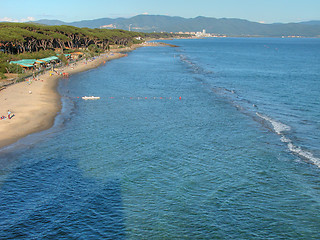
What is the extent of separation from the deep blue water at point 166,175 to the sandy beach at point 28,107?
1.70m

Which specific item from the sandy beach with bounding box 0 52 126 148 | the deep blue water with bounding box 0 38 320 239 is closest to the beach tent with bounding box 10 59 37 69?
the sandy beach with bounding box 0 52 126 148

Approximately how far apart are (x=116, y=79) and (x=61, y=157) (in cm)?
4381

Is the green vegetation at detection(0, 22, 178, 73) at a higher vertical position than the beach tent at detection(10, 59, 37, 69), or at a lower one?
higher

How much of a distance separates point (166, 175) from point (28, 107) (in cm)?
2435

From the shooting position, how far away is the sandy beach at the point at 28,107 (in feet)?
101

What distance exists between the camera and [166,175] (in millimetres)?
22719

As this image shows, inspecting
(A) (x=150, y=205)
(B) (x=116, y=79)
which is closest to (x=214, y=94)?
(B) (x=116, y=79)

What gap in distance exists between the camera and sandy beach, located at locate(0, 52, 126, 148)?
30.9 metres

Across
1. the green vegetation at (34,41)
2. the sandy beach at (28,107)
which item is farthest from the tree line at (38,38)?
the sandy beach at (28,107)

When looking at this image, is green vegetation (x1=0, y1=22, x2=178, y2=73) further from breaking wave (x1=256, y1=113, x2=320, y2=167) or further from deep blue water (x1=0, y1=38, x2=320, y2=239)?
breaking wave (x1=256, y1=113, x2=320, y2=167)

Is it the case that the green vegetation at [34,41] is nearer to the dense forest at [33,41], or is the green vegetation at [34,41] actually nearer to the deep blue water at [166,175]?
the dense forest at [33,41]

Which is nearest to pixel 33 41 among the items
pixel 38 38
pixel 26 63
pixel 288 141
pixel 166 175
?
pixel 38 38

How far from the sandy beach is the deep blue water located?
1.70m

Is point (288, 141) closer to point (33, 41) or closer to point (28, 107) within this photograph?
point (28, 107)
